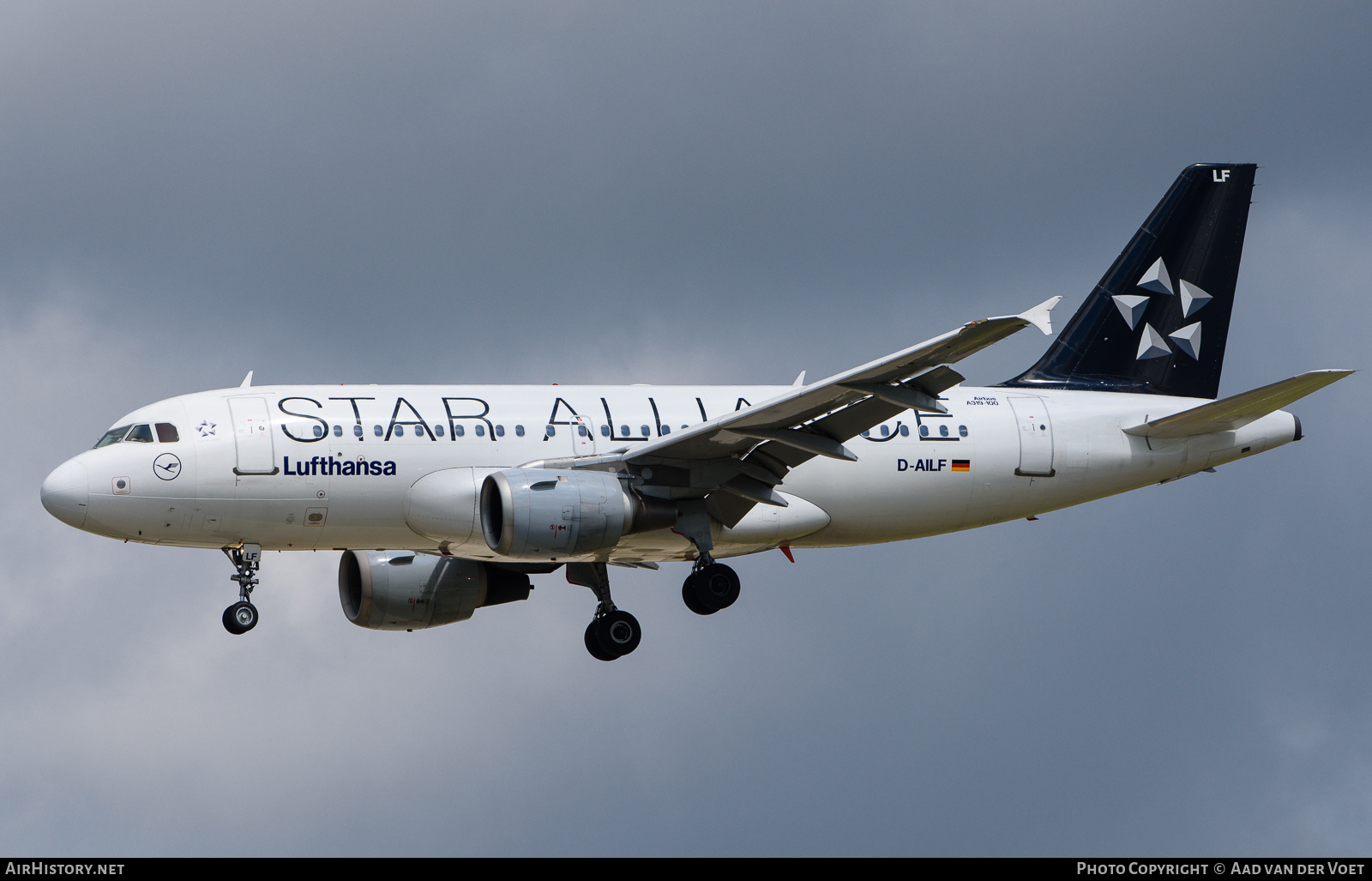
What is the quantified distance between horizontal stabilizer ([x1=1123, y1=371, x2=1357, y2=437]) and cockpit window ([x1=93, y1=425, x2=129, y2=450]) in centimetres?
2117

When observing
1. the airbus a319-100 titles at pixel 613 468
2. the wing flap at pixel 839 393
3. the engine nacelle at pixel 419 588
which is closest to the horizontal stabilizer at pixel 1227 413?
the airbus a319-100 titles at pixel 613 468

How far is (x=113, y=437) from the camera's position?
34.5m

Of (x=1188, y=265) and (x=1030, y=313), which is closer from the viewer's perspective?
(x=1030, y=313)

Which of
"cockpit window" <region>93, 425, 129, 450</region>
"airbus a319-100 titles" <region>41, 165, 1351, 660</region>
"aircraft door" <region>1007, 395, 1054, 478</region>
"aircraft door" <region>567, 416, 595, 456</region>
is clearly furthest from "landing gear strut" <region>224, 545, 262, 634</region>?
"aircraft door" <region>1007, 395, 1054, 478</region>

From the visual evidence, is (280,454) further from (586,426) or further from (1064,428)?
(1064,428)

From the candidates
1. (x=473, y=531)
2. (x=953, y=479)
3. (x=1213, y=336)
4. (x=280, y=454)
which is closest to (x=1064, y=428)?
(x=953, y=479)

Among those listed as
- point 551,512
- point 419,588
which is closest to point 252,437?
point 551,512

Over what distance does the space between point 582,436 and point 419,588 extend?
646cm

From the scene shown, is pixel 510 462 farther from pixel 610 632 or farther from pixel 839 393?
pixel 839 393

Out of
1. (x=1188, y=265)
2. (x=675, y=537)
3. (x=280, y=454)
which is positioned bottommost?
(x=675, y=537)

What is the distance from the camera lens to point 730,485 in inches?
1369

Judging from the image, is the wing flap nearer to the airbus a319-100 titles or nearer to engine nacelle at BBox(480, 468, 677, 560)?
the airbus a319-100 titles

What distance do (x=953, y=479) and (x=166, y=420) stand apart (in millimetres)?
16271

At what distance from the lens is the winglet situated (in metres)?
26.7
